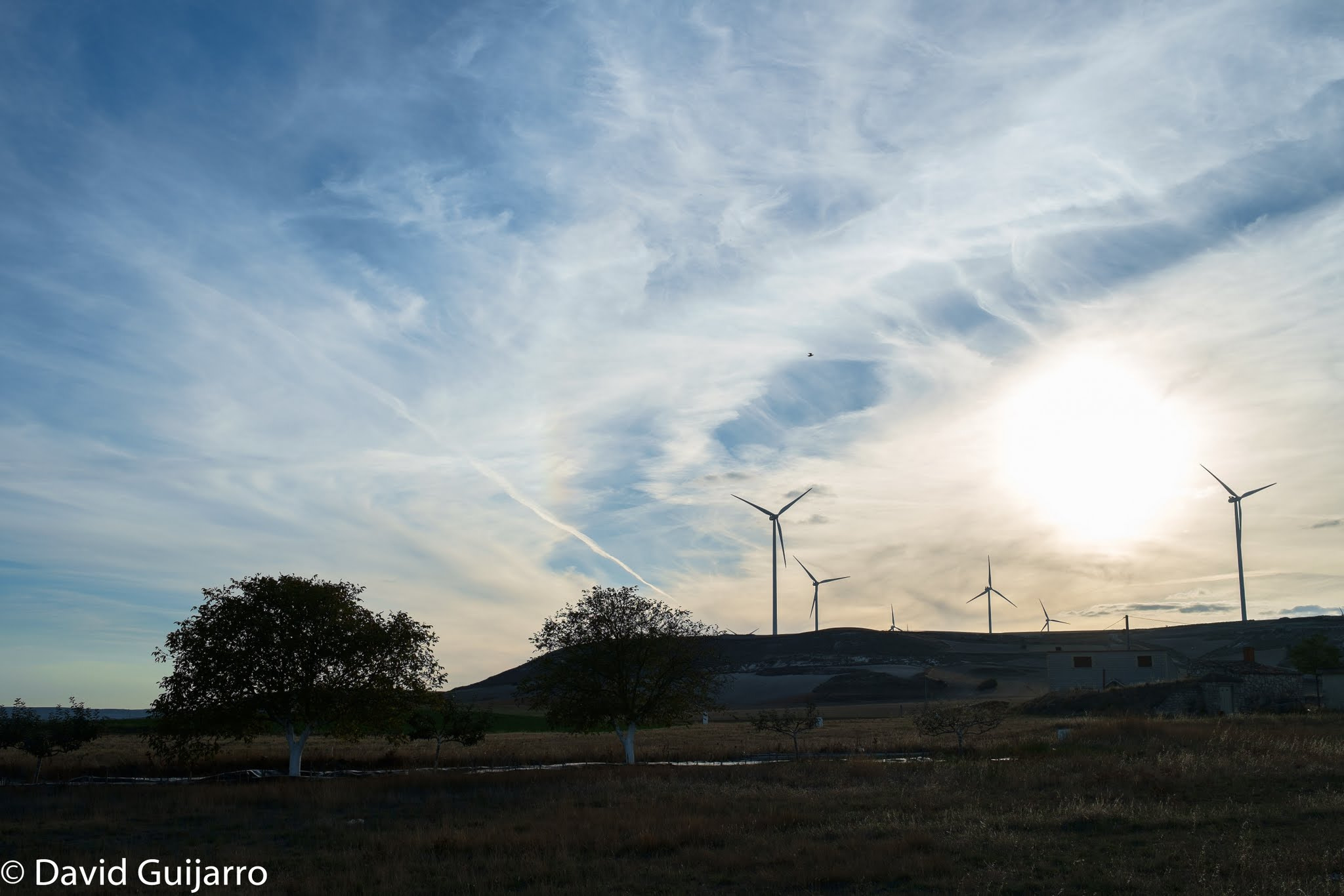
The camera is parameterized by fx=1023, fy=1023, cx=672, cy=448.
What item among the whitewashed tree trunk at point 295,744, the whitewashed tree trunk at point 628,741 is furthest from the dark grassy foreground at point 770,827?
the whitewashed tree trunk at point 628,741

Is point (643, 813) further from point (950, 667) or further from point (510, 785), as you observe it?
point (950, 667)

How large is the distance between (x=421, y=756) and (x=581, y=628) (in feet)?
47.0

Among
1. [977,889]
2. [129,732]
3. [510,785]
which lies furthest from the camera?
[129,732]

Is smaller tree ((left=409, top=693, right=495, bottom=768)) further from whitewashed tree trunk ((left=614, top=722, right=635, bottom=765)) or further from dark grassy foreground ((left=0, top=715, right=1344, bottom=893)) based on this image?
dark grassy foreground ((left=0, top=715, right=1344, bottom=893))

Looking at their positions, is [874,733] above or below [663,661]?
below

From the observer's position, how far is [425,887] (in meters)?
21.1

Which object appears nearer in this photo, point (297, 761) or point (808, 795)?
point (808, 795)

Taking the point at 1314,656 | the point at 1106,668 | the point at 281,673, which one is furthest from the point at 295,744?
the point at 1314,656

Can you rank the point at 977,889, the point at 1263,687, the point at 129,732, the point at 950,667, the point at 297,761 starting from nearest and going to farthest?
the point at 977,889 < the point at 297,761 < the point at 1263,687 < the point at 129,732 < the point at 950,667

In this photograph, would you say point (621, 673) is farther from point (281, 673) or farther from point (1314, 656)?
point (1314, 656)

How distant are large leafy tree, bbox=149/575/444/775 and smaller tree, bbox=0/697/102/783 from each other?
3.96 metres

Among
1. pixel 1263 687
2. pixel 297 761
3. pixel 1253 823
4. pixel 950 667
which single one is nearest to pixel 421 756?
pixel 297 761

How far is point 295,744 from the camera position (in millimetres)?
48781

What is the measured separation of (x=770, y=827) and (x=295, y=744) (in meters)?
29.9
